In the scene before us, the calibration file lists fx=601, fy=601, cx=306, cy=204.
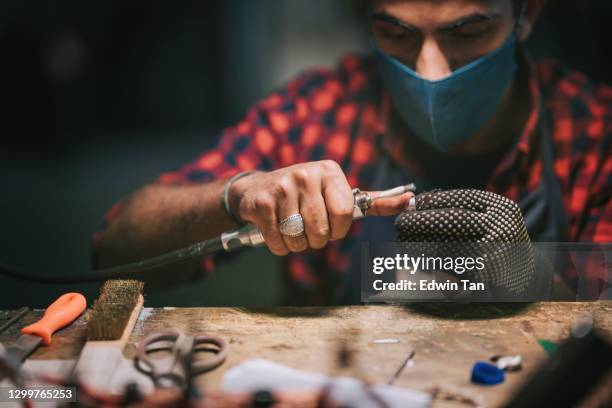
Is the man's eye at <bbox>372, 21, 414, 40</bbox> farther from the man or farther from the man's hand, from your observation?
the man's hand

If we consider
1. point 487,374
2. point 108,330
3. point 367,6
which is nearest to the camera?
point 487,374

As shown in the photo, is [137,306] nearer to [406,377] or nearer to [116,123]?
[406,377]

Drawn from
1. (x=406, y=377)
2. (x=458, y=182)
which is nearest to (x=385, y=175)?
(x=458, y=182)

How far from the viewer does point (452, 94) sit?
116cm

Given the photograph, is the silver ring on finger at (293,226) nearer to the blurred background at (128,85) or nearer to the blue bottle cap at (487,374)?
the blue bottle cap at (487,374)

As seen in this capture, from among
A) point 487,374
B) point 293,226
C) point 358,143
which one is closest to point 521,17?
point 358,143

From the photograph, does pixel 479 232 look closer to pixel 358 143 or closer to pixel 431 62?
pixel 431 62

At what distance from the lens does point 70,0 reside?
135cm

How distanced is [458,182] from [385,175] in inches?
6.5

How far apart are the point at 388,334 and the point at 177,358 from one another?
0.30 metres

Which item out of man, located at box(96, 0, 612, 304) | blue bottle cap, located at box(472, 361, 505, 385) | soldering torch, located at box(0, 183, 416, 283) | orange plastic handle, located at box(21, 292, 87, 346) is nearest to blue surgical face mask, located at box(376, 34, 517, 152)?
man, located at box(96, 0, 612, 304)

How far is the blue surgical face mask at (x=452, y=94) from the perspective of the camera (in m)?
1.16

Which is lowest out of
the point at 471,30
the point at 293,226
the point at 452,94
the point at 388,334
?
the point at 388,334

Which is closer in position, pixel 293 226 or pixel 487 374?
pixel 487 374
